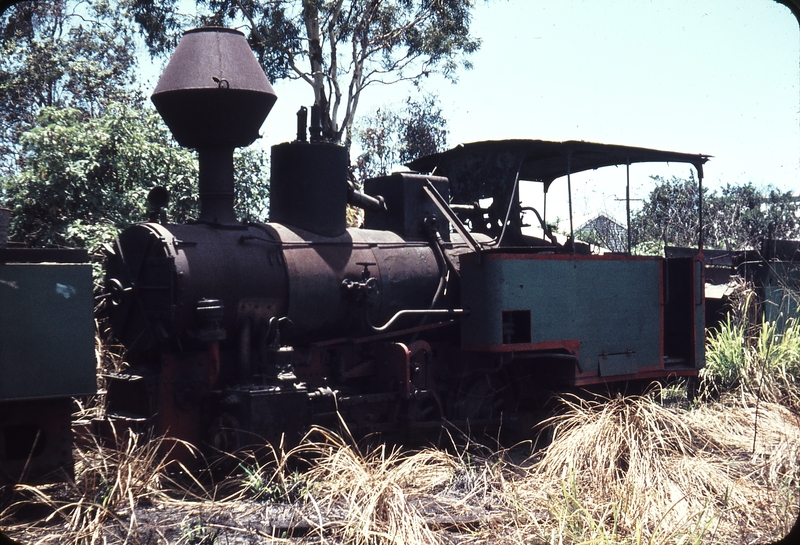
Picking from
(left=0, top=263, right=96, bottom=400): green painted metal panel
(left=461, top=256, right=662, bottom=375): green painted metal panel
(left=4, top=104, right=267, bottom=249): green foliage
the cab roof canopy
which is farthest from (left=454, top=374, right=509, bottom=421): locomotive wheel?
(left=4, top=104, right=267, bottom=249): green foliage

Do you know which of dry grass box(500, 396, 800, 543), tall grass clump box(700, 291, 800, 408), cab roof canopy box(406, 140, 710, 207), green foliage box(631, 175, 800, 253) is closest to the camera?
dry grass box(500, 396, 800, 543)

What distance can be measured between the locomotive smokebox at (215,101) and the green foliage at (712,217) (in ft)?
42.7

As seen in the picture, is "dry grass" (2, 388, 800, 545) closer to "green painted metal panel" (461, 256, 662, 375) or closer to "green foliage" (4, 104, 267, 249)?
"green painted metal panel" (461, 256, 662, 375)

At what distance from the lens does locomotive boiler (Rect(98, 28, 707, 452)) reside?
615 centimetres

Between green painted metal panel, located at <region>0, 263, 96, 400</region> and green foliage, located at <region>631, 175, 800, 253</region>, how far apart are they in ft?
48.6

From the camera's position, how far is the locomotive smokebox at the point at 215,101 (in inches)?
253

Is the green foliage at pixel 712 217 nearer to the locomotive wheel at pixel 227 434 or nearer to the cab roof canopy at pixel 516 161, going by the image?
the cab roof canopy at pixel 516 161

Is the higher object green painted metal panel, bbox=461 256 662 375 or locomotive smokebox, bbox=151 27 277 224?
locomotive smokebox, bbox=151 27 277 224

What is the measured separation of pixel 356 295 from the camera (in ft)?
23.0

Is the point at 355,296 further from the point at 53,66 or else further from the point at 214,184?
the point at 53,66

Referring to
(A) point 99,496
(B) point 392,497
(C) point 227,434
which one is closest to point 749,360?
(B) point 392,497

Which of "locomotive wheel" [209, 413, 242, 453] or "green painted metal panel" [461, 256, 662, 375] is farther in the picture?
"green painted metal panel" [461, 256, 662, 375]

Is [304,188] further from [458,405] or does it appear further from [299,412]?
[458,405]

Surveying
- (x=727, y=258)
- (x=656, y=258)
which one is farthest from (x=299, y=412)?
(x=727, y=258)
